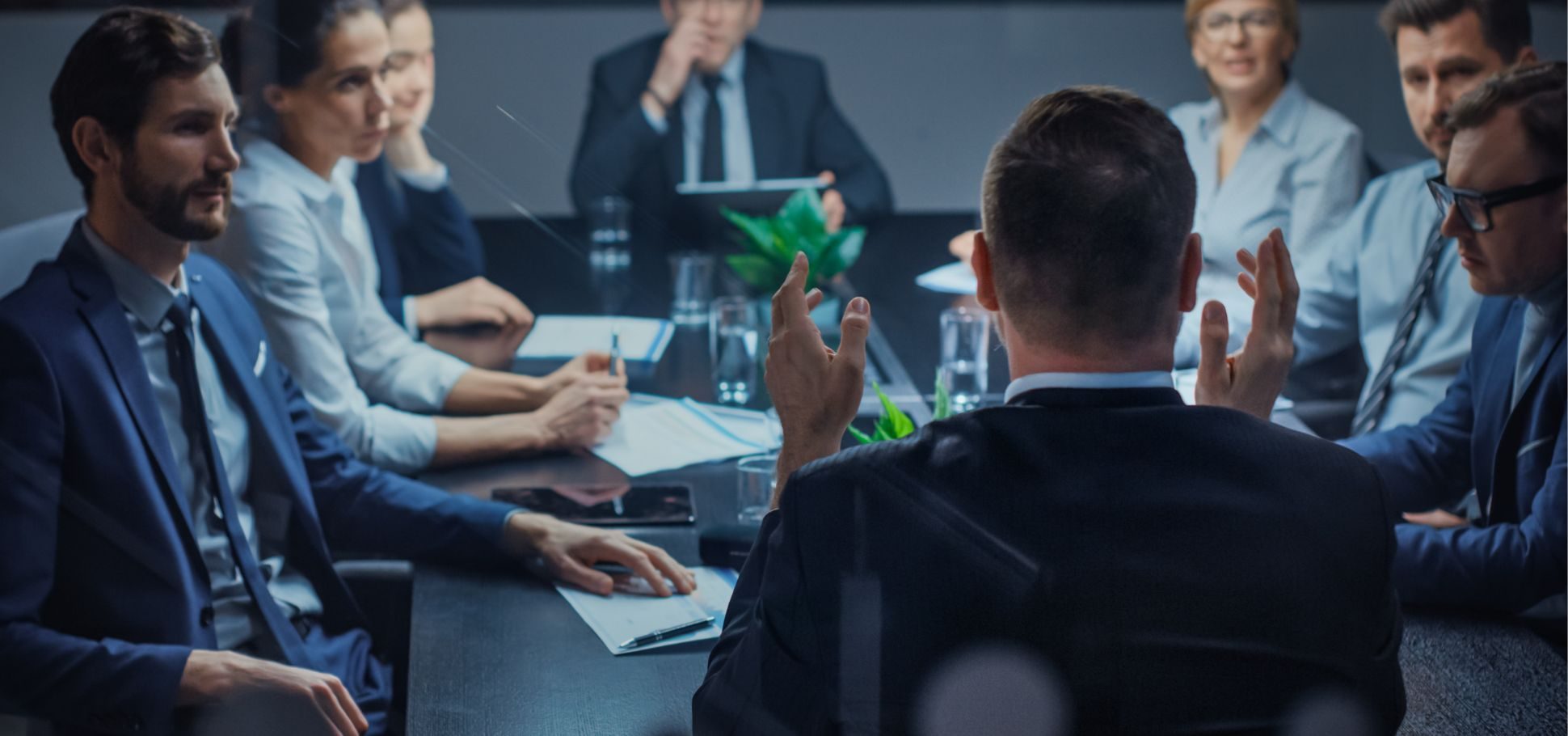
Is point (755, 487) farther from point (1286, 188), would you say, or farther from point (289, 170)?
point (1286, 188)

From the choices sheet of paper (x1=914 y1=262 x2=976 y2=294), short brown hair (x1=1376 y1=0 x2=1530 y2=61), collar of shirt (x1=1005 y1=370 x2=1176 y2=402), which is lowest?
sheet of paper (x1=914 y1=262 x2=976 y2=294)

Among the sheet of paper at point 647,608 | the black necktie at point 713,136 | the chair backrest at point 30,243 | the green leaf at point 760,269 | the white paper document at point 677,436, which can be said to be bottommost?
the white paper document at point 677,436

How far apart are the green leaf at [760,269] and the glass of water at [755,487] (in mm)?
1010

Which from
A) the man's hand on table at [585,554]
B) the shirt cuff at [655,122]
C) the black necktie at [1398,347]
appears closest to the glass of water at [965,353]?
the black necktie at [1398,347]

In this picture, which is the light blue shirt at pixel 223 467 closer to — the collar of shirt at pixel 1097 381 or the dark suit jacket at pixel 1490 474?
the collar of shirt at pixel 1097 381

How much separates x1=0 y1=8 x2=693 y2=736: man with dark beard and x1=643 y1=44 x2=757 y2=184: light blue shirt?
2103mm

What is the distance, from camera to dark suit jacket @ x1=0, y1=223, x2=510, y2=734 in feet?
4.42

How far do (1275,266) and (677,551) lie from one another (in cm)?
72

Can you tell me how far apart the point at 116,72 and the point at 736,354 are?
39.4 inches

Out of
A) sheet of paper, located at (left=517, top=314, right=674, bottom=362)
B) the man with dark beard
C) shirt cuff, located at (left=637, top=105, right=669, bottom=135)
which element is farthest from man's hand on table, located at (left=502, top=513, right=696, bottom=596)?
shirt cuff, located at (left=637, top=105, right=669, bottom=135)

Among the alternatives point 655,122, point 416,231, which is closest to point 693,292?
point 416,231

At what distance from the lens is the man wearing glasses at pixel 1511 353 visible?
56.3 inches

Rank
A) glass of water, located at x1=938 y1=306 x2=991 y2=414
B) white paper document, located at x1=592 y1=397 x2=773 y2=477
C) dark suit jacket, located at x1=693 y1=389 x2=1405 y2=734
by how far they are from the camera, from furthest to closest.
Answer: glass of water, located at x1=938 y1=306 x2=991 y2=414 → white paper document, located at x1=592 y1=397 x2=773 y2=477 → dark suit jacket, located at x1=693 y1=389 x2=1405 y2=734

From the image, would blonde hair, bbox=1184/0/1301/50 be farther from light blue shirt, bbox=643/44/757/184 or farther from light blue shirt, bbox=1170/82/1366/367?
light blue shirt, bbox=643/44/757/184
